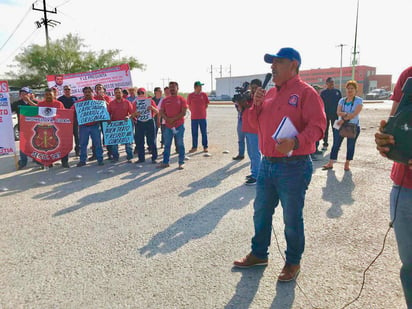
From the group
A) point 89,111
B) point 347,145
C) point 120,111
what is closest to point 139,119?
point 120,111

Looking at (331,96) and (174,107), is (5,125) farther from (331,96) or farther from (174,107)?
(331,96)

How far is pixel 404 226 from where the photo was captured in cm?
183

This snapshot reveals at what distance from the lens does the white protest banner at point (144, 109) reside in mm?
8109

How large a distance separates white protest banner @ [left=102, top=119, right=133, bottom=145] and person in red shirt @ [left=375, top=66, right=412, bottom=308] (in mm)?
7144

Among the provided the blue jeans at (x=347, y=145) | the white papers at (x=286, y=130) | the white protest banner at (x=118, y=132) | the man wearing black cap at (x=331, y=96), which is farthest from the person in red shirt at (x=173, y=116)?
the white papers at (x=286, y=130)

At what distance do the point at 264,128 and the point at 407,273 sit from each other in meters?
1.49

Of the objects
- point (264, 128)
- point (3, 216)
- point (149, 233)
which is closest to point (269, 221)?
point (264, 128)

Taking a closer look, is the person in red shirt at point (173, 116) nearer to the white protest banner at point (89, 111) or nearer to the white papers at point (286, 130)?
the white protest banner at point (89, 111)

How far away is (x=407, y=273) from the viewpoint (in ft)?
6.22

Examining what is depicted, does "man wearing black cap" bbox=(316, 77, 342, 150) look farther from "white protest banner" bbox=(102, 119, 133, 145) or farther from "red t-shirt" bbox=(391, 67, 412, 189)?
"red t-shirt" bbox=(391, 67, 412, 189)

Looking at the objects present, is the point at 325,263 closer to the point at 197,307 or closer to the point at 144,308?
the point at 197,307

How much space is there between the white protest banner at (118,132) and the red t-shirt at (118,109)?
149 millimetres

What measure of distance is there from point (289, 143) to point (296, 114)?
0.34 metres

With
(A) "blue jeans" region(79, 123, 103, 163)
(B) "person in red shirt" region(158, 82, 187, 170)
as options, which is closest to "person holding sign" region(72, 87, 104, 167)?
(A) "blue jeans" region(79, 123, 103, 163)
